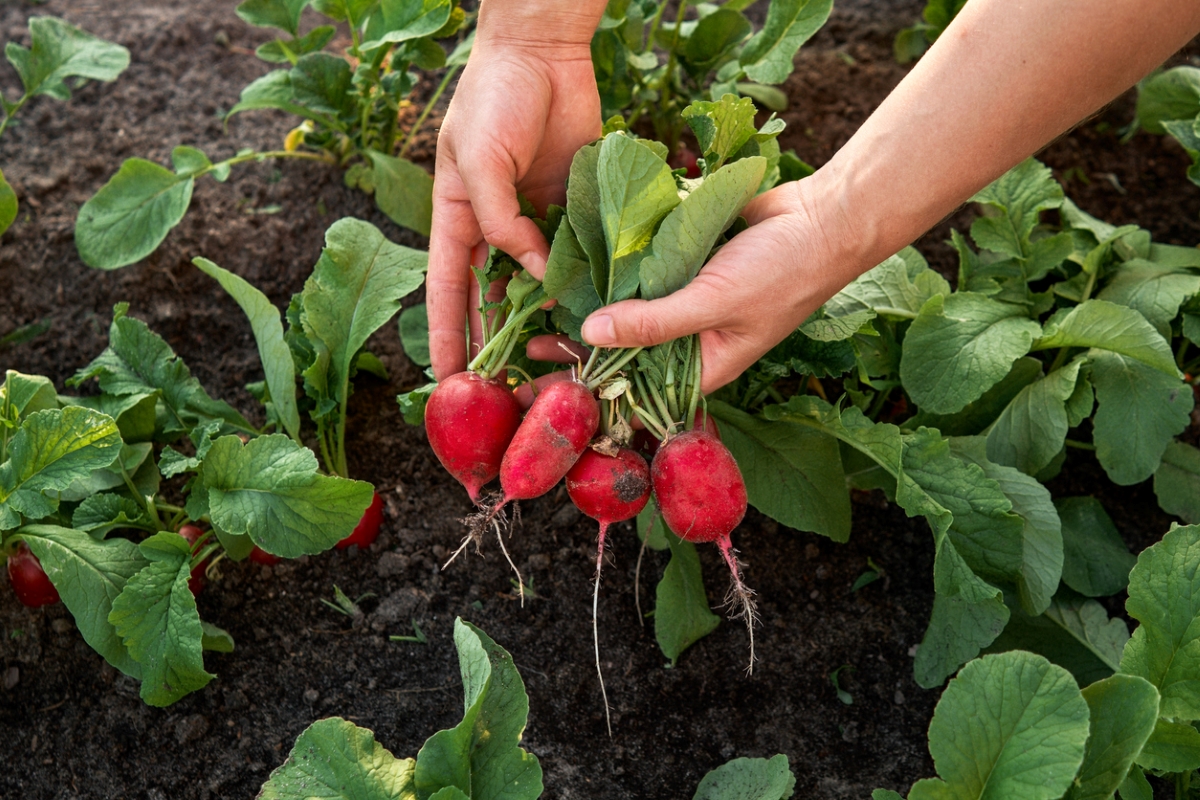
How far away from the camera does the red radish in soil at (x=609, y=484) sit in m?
1.80

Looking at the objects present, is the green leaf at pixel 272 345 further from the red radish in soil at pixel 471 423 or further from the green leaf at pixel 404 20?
the green leaf at pixel 404 20

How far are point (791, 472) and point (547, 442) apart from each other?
0.59 m

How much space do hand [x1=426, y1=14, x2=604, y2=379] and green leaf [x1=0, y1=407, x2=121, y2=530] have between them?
2.17ft

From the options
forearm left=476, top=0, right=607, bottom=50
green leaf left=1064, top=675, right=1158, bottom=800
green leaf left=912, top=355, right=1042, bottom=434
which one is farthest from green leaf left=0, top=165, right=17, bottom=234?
green leaf left=1064, top=675, right=1158, bottom=800

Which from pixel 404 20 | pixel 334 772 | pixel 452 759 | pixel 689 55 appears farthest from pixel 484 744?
pixel 689 55

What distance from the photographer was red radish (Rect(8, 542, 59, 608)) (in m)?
2.06

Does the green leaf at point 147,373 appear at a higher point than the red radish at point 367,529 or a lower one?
higher

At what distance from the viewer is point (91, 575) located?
1907 mm

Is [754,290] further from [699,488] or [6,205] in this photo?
[6,205]

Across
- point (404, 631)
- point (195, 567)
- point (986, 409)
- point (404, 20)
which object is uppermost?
point (404, 20)

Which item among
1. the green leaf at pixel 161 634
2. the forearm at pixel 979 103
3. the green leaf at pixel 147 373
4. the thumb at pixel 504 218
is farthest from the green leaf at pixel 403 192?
the forearm at pixel 979 103

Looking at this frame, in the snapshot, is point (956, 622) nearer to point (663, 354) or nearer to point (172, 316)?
point (663, 354)

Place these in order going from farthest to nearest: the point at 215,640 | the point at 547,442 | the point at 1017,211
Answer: the point at 1017,211 < the point at 215,640 < the point at 547,442

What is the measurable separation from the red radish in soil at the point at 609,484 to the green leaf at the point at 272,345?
702mm
